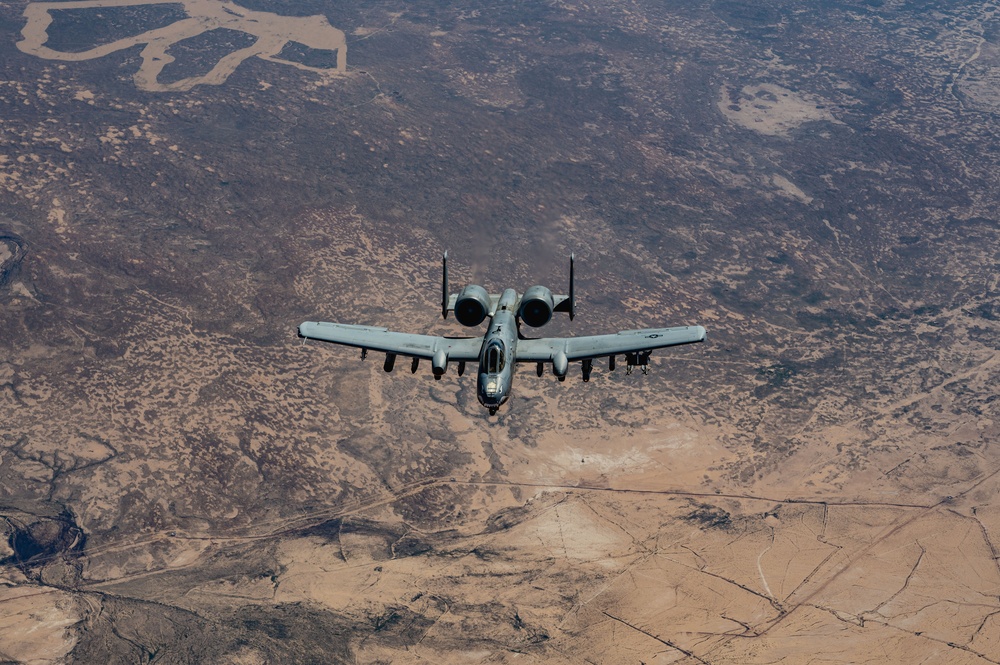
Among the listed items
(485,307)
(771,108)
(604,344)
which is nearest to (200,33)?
(771,108)

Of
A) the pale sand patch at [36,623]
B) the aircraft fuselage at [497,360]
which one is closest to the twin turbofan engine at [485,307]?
the aircraft fuselage at [497,360]

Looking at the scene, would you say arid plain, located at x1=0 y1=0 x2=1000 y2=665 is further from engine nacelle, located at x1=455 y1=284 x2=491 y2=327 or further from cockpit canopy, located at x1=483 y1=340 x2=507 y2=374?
cockpit canopy, located at x1=483 y1=340 x2=507 y2=374

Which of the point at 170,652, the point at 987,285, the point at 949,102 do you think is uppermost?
the point at 949,102

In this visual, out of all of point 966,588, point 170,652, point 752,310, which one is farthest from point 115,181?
point 966,588

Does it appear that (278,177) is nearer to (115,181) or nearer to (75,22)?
(115,181)

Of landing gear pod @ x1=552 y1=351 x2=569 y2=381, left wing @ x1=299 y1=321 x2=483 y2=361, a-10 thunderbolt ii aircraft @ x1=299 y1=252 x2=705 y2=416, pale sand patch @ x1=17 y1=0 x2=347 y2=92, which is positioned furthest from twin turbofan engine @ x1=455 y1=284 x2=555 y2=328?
pale sand patch @ x1=17 y1=0 x2=347 y2=92

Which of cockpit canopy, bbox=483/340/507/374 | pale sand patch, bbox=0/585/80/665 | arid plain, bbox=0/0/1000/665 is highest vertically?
cockpit canopy, bbox=483/340/507/374

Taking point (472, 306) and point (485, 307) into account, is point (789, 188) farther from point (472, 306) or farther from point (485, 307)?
point (472, 306)

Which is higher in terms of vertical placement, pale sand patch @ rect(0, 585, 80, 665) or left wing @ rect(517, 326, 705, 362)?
left wing @ rect(517, 326, 705, 362)
